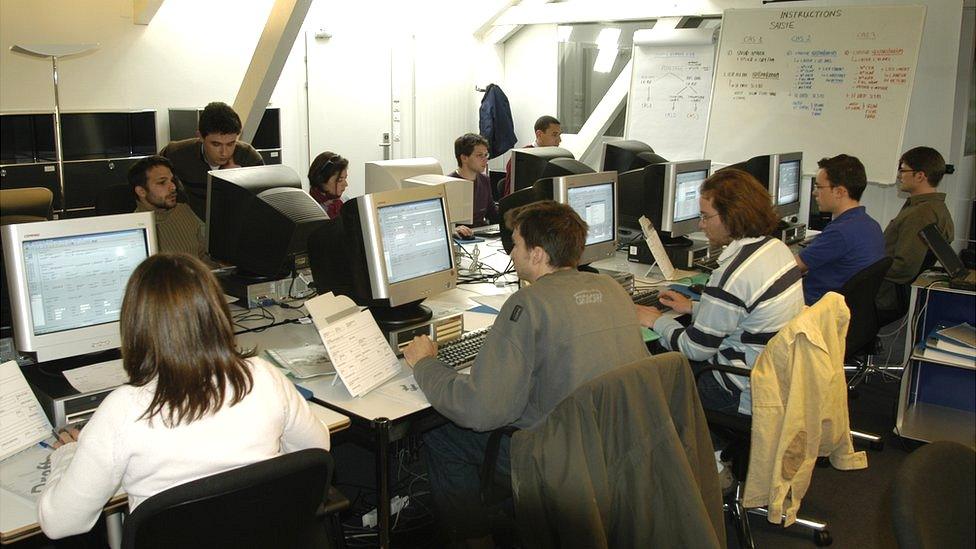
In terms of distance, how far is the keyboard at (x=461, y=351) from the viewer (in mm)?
2553

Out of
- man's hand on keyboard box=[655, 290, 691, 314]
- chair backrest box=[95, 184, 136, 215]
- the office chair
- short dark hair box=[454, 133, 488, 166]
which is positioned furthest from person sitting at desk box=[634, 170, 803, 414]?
chair backrest box=[95, 184, 136, 215]

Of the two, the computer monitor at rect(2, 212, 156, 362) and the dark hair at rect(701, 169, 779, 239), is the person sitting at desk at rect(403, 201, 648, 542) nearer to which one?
the dark hair at rect(701, 169, 779, 239)

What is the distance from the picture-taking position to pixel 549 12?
7.66 metres

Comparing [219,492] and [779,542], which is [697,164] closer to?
[779,542]

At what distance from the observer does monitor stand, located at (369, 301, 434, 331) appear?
2.68 metres

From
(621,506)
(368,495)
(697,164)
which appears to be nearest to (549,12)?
(697,164)

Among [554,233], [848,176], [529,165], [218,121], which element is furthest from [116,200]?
[848,176]

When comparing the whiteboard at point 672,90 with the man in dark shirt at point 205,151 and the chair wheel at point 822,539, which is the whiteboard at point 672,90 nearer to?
the man in dark shirt at point 205,151

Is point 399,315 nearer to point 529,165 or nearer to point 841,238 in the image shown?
point 529,165

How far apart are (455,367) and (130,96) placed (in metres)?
4.47

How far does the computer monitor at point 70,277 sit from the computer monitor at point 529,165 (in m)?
2.46

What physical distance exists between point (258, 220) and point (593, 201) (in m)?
1.39

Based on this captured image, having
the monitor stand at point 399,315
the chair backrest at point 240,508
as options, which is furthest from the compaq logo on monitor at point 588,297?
the chair backrest at point 240,508

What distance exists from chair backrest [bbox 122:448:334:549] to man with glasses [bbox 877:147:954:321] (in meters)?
3.32
